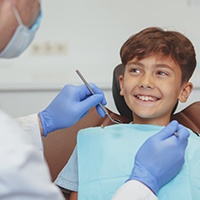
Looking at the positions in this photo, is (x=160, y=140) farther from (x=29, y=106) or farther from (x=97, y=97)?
(x=29, y=106)

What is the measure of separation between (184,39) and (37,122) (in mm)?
672

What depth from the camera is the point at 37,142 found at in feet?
5.23

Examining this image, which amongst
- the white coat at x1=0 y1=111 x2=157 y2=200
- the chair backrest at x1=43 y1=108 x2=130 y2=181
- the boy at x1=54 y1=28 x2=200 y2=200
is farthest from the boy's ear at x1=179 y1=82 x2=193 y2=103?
the white coat at x1=0 y1=111 x2=157 y2=200

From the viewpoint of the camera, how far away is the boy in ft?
4.93

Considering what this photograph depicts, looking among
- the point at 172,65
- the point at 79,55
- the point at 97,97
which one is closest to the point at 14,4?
the point at 97,97

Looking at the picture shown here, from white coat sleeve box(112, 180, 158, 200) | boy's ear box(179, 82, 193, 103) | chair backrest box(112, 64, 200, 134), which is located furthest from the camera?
chair backrest box(112, 64, 200, 134)

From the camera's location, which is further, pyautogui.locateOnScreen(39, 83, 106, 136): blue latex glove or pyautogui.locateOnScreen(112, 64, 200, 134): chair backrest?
pyautogui.locateOnScreen(112, 64, 200, 134): chair backrest

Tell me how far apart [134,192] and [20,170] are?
47 cm

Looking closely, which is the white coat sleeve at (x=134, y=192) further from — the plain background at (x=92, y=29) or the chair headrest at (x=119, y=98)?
the plain background at (x=92, y=29)

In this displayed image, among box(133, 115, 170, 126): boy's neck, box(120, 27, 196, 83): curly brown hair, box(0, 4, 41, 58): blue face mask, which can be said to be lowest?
box(133, 115, 170, 126): boy's neck

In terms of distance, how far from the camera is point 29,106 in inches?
98.4

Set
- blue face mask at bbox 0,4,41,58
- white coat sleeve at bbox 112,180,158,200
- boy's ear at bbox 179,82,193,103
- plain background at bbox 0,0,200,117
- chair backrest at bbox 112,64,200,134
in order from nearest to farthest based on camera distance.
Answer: blue face mask at bbox 0,4,41,58 < white coat sleeve at bbox 112,180,158,200 < boy's ear at bbox 179,82,193,103 < chair backrest at bbox 112,64,200,134 < plain background at bbox 0,0,200,117

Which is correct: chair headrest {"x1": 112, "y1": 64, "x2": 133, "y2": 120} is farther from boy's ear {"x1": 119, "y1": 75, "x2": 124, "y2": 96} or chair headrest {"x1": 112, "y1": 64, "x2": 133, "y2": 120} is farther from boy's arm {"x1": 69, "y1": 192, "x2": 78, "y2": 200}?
boy's arm {"x1": 69, "y1": 192, "x2": 78, "y2": 200}

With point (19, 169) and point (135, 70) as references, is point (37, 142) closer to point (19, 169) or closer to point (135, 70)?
point (135, 70)
